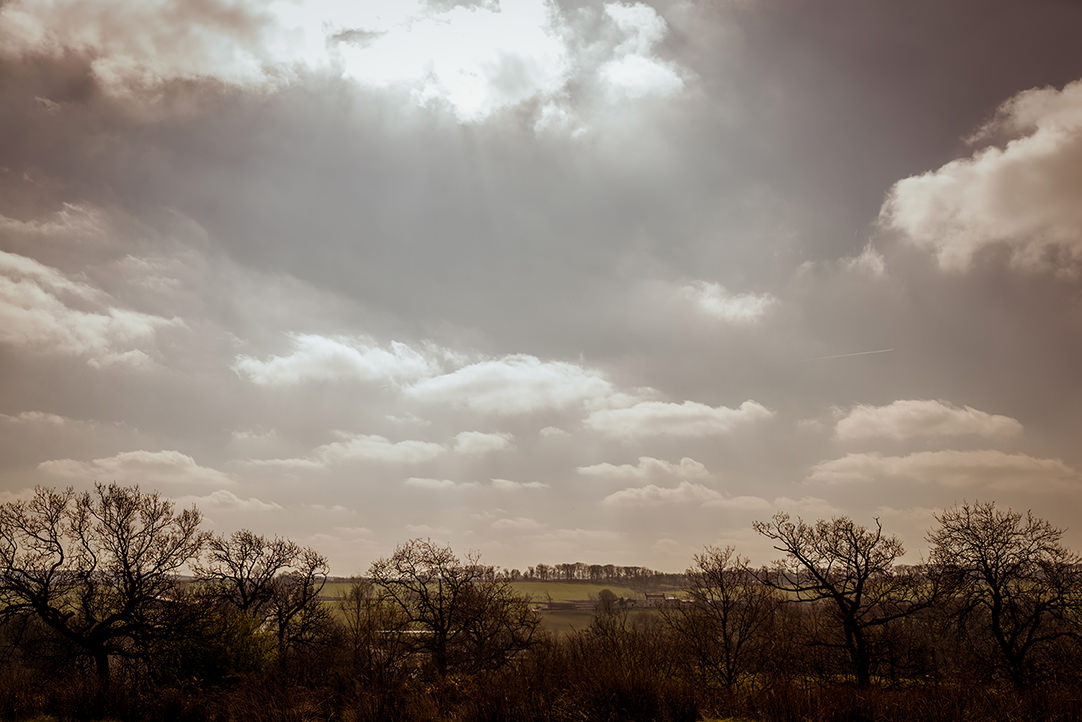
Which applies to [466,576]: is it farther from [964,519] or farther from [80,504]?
[964,519]

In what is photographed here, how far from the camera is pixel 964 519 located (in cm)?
3125

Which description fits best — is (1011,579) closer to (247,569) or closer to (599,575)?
(247,569)

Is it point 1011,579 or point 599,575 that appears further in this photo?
point 599,575

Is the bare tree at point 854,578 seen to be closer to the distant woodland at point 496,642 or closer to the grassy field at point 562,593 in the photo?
the distant woodland at point 496,642

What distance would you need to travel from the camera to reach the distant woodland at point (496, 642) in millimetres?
13367

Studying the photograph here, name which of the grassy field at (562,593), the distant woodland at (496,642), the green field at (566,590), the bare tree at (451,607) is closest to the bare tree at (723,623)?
the distant woodland at (496,642)

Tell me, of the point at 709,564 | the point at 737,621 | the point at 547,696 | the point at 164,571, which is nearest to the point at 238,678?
the point at 164,571

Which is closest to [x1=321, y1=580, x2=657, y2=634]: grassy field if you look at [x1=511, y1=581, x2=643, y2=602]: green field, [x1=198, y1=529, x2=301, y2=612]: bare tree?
[x1=511, y1=581, x2=643, y2=602]: green field

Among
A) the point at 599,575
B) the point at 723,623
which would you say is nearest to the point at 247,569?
the point at 723,623

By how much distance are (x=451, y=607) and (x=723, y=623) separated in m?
20.5

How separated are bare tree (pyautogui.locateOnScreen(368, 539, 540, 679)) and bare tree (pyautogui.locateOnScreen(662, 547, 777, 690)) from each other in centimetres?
1186

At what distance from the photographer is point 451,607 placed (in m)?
43.8

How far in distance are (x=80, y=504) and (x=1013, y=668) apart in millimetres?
53180

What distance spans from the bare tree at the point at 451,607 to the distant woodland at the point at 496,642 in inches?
9.0
